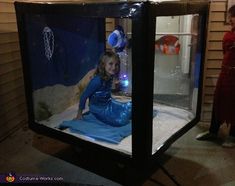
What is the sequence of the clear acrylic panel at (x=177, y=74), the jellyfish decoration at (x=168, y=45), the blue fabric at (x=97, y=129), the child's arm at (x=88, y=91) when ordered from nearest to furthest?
the blue fabric at (x=97, y=129) < the clear acrylic panel at (x=177, y=74) < the child's arm at (x=88, y=91) < the jellyfish decoration at (x=168, y=45)

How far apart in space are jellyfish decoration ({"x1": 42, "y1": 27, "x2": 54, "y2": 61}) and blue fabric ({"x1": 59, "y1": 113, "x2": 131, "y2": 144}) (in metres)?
0.57

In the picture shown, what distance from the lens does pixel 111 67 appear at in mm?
2154

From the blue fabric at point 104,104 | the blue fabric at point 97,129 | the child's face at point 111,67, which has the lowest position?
the blue fabric at point 97,129

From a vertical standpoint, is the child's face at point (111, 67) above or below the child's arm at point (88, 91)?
above

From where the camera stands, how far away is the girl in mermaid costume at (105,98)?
7.09 ft

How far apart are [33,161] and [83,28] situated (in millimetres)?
1234

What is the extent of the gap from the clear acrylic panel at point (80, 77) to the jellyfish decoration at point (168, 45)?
1.28ft

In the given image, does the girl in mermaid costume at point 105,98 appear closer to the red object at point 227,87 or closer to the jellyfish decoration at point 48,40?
the jellyfish decoration at point 48,40

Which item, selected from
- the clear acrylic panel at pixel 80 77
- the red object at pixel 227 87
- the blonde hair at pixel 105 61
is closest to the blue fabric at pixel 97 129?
the clear acrylic panel at pixel 80 77

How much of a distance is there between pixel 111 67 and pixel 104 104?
0.35 metres

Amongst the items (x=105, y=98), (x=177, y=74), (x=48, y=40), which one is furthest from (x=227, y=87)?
(x=48, y=40)

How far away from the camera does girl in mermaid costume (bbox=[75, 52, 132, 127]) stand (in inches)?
85.1

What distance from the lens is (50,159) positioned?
2.54m

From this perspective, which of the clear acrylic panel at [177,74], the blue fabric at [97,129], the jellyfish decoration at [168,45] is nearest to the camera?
the blue fabric at [97,129]
